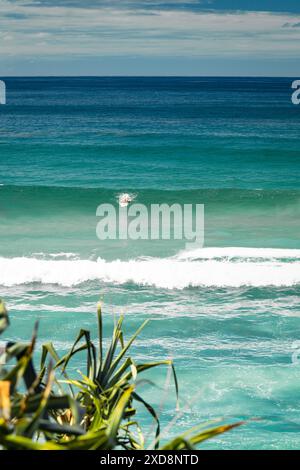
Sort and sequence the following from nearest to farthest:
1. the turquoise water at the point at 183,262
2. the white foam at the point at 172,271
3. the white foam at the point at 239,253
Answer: the turquoise water at the point at 183,262, the white foam at the point at 172,271, the white foam at the point at 239,253

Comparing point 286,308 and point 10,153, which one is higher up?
point 10,153

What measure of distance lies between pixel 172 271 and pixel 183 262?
1086 mm

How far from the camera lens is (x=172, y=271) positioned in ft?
54.1

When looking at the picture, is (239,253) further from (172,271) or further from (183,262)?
(172,271)

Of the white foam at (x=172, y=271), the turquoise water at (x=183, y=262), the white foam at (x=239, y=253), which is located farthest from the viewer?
the white foam at (x=239, y=253)

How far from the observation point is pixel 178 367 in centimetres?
1044

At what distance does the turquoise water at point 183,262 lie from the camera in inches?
394

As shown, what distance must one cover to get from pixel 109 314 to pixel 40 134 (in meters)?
30.4

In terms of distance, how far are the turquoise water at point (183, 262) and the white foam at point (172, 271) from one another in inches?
1.8

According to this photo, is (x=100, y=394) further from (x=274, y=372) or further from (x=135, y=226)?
(x=135, y=226)

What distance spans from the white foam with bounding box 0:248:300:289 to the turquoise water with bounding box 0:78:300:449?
0.05 metres

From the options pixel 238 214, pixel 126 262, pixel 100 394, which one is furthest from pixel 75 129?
pixel 100 394

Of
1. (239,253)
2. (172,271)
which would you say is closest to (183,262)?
(172,271)

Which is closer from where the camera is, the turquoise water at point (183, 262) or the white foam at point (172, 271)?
the turquoise water at point (183, 262)
